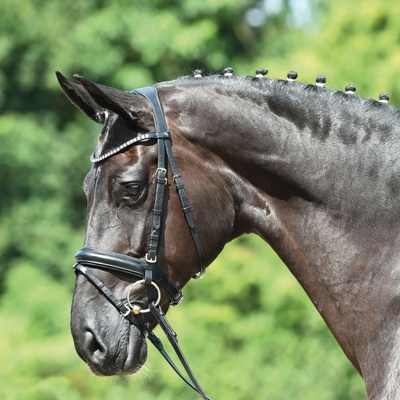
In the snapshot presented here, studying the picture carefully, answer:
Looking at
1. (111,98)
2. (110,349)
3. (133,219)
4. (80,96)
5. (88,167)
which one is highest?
(88,167)

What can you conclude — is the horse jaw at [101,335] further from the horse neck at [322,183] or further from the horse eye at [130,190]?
the horse neck at [322,183]

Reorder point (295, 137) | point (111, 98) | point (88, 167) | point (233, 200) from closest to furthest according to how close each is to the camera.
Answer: point (111, 98), point (295, 137), point (233, 200), point (88, 167)

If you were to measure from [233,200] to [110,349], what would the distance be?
0.84m

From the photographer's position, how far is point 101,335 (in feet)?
11.6

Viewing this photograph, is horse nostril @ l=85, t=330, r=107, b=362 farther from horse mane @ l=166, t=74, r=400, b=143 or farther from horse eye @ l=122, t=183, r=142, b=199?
horse mane @ l=166, t=74, r=400, b=143

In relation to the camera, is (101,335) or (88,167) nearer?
(101,335)

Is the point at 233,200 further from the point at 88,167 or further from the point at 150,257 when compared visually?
the point at 88,167

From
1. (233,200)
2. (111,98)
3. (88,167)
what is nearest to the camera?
(111,98)

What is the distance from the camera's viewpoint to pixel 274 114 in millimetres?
3662

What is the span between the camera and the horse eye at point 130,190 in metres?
3.54

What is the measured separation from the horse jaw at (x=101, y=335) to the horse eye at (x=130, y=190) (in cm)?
42

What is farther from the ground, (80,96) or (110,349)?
(80,96)

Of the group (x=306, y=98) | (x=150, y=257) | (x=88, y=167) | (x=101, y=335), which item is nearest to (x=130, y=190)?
(x=150, y=257)

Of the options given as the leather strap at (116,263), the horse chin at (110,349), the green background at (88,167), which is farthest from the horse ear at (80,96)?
the green background at (88,167)
